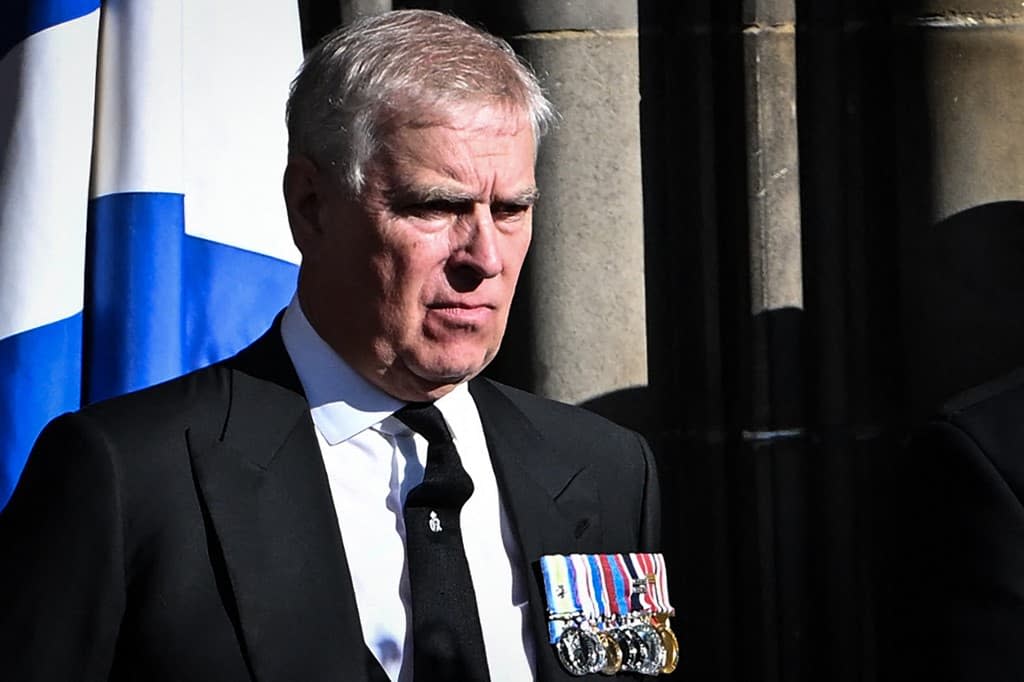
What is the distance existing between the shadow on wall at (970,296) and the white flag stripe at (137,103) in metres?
1.45

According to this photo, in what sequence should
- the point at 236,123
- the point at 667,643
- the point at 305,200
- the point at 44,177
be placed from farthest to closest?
the point at 236,123 → the point at 44,177 → the point at 667,643 → the point at 305,200

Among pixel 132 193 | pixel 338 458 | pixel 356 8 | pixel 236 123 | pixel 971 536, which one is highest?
pixel 356 8

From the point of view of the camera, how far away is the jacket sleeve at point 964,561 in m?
2.18

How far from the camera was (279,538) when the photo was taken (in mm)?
1958

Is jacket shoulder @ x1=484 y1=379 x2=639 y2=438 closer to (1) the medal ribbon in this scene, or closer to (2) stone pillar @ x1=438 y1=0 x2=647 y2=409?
(1) the medal ribbon

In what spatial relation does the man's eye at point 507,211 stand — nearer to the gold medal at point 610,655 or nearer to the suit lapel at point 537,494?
the suit lapel at point 537,494

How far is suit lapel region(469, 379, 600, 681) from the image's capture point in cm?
207

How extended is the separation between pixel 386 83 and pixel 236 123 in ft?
2.95

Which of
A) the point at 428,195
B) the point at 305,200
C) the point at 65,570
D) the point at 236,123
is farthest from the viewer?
the point at 236,123

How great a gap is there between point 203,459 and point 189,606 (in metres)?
0.19

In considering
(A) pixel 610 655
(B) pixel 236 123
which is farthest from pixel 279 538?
(B) pixel 236 123

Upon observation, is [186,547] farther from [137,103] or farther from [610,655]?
[137,103]

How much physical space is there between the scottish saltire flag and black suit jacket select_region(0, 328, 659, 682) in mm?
631

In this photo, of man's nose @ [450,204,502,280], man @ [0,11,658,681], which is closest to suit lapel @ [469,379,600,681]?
man @ [0,11,658,681]
